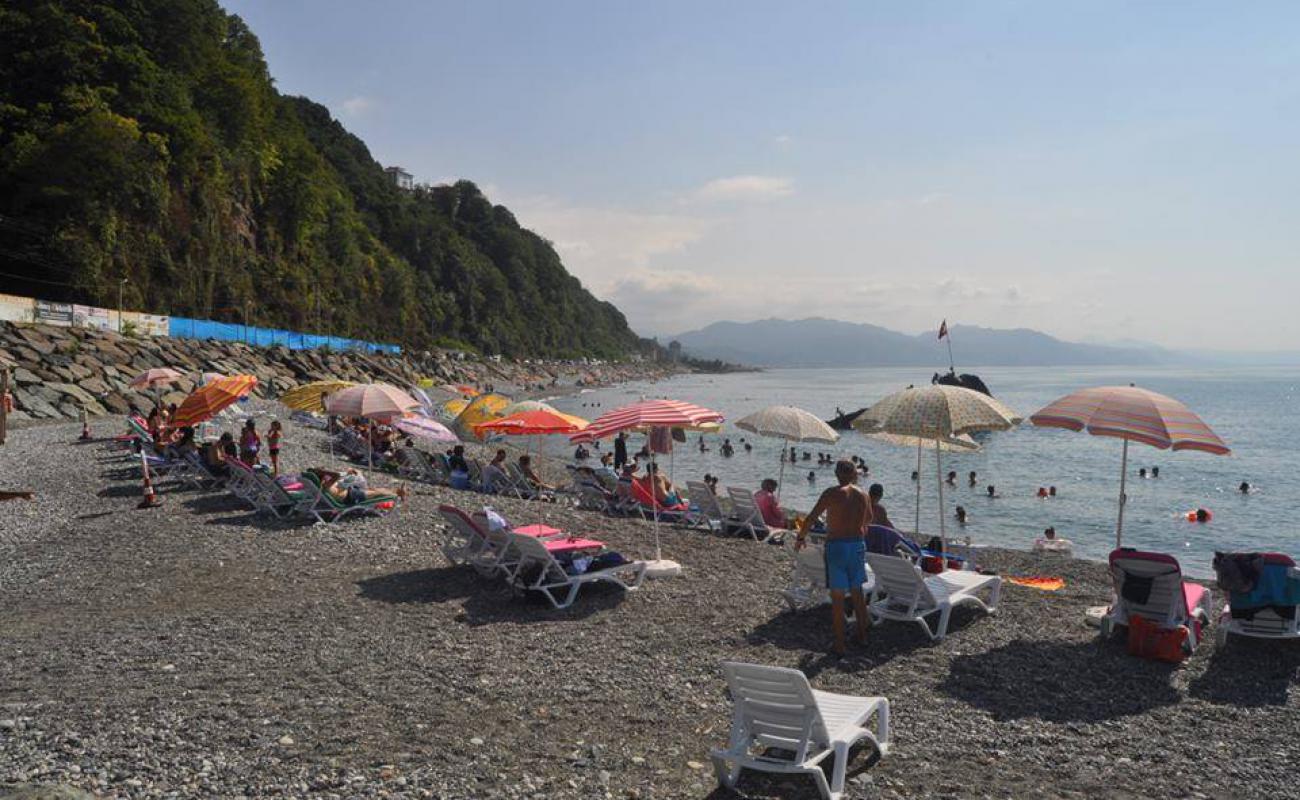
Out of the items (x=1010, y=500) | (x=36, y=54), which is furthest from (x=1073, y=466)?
(x=36, y=54)

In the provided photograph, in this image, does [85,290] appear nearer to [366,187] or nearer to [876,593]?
[876,593]

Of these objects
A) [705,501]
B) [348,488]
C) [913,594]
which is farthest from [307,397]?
[913,594]

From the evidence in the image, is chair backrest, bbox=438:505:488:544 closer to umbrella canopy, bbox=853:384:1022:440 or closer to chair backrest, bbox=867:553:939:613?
chair backrest, bbox=867:553:939:613

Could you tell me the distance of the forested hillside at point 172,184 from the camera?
4034 cm

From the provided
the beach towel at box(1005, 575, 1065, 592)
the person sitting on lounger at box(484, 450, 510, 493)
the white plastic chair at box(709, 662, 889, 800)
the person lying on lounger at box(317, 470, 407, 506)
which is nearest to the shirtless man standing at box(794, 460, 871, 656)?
the white plastic chair at box(709, 662, 889, 800)

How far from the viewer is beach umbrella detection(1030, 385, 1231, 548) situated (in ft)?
23.5

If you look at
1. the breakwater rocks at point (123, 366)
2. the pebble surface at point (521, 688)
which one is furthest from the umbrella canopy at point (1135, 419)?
the breakwater rocks at point (123, 366)

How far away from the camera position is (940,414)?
9070 mm

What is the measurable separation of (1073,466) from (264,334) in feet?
161

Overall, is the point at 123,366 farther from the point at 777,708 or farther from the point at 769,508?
the point at 777,708

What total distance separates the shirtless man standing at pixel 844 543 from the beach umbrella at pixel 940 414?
8.52 ft

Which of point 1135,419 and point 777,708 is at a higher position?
point 1135,419

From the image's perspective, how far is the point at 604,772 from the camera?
4691 mm

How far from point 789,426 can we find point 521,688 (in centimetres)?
887
